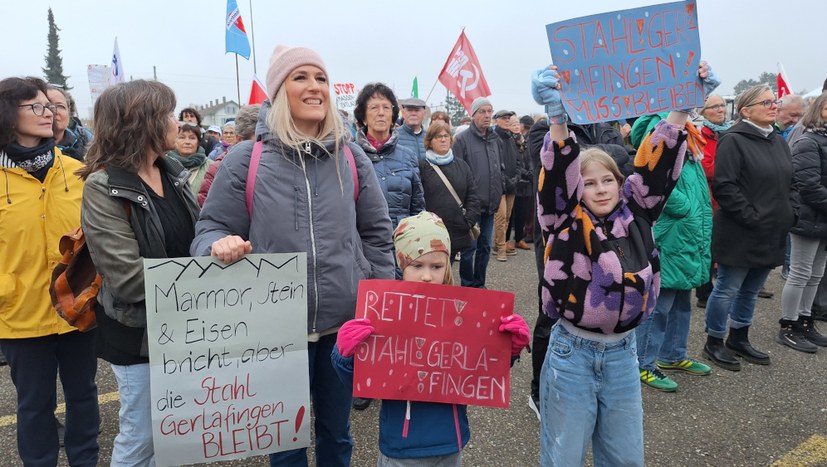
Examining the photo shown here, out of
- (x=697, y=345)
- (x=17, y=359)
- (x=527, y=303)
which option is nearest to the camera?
(x=17, y=359)

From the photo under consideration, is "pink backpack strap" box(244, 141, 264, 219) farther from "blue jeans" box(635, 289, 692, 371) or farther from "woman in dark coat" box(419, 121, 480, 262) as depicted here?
"woman in dark coat" box(419, 121, 480, 262)

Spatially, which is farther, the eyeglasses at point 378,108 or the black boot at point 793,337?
the black boot at point 793,337

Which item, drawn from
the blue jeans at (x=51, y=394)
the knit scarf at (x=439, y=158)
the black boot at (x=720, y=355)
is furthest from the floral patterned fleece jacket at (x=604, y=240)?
the knit scarf at (x=439, y=158)

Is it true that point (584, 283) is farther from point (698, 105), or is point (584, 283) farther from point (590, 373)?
point (698, 105)

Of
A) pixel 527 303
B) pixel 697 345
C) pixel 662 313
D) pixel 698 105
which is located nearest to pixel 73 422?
pixel 698 105

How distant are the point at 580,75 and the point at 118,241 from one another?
6.14 feet

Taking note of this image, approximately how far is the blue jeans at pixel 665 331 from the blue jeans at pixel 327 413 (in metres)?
2.27

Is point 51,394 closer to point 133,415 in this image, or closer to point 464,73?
point 133,415

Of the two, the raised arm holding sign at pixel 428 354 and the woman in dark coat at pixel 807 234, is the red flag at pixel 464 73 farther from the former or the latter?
the raised arm holding sign at pixel 428 354

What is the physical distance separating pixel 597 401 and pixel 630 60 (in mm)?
1390

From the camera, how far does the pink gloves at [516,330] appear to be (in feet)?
6.26

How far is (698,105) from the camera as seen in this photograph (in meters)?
2.12

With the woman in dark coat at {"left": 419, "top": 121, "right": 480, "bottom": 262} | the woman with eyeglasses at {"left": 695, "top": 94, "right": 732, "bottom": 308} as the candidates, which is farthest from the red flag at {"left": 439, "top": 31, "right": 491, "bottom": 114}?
the woman in dark coat at {"left": 419, "top": 121, "right": 480, "bottom": 262}

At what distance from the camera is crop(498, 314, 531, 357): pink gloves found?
191 cm
